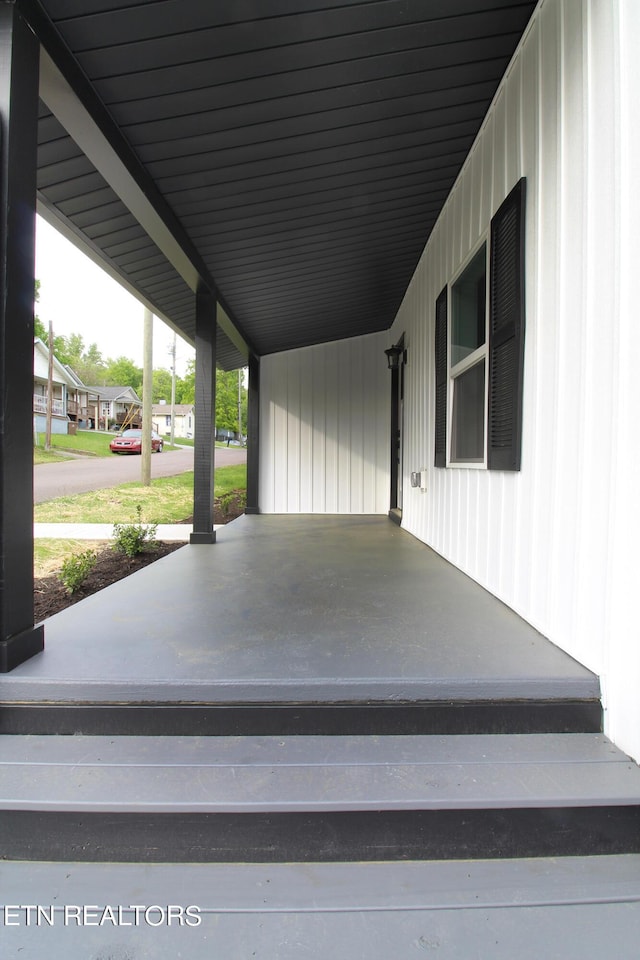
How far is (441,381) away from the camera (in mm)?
3736

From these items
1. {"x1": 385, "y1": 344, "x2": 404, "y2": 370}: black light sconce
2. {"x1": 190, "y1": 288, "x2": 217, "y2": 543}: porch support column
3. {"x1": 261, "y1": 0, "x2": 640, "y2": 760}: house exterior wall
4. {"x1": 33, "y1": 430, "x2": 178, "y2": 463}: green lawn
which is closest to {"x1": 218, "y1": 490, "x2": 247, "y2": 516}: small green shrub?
{"x1": 190, "y1": 288, "x2": 217, "y2": 543}: porch support column

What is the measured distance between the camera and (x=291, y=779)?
126 cm

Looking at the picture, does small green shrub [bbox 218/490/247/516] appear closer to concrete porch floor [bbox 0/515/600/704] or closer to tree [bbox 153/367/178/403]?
concrete porch floor [bbox 0/515/600/704]

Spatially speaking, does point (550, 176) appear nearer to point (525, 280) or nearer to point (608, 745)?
point (525, 280)

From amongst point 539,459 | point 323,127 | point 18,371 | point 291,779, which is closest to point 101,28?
point 323,127

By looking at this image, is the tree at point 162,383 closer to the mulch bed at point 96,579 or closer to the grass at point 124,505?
the grass at point 124,505

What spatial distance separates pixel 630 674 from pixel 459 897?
0.79m

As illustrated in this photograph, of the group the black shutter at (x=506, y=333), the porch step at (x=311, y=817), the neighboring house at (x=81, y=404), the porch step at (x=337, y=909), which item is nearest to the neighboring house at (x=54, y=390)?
the neighboring house at (x=81, y=404)

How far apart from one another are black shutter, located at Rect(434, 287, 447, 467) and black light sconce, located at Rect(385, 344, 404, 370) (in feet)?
6.32

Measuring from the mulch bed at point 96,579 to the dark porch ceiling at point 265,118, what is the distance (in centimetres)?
242

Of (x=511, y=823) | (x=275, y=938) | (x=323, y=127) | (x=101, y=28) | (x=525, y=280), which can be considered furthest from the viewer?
(x=323, y=127)

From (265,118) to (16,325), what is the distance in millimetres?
1670

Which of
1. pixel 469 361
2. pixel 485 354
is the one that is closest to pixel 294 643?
pixel 485 354

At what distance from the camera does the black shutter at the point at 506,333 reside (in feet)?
7.00
